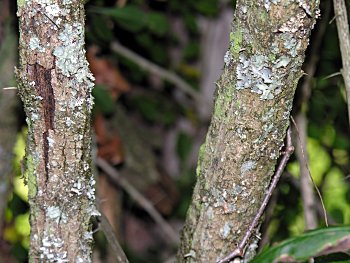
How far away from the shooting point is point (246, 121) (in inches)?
32.0

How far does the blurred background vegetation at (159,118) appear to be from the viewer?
1438 mm

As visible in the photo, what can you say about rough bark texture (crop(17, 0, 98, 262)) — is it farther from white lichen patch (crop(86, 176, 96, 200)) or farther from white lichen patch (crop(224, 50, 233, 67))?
white lichen patch (crop(224, 50, 233, 67))

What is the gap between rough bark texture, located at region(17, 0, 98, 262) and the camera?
2.57 feet

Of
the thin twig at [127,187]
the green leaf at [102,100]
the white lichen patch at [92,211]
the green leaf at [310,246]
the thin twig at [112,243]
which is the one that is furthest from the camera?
the thin twig at [127,187]

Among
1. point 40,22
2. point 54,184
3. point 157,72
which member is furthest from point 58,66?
point 157,72

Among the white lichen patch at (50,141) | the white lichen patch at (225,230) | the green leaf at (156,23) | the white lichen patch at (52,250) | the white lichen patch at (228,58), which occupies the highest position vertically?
the green leaf at (156,23)

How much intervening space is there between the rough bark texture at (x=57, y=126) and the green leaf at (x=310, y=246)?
0.97 ft

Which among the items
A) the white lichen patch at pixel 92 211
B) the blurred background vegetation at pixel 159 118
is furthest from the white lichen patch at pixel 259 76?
the blurred background vegetation at pixel 159 118

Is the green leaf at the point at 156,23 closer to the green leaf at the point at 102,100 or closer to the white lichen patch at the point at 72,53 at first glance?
the green leaf at the point at 102,100

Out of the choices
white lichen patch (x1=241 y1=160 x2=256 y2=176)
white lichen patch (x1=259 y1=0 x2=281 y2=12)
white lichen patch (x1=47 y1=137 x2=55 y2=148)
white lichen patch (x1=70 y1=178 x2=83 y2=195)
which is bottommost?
white lichen patch (x1=70 y1=178 x2=83 y2=195)

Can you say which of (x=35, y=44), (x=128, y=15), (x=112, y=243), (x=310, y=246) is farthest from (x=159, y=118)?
(x=310, y=246)

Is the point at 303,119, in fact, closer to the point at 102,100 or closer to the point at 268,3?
the point at 102,100

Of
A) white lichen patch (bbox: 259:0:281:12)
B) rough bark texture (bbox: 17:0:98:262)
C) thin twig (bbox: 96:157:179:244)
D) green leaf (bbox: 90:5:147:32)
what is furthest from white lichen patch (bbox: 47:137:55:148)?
thin twig (bbox: 96:157:179:244)

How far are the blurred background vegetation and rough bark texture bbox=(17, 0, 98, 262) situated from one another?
384 mm
